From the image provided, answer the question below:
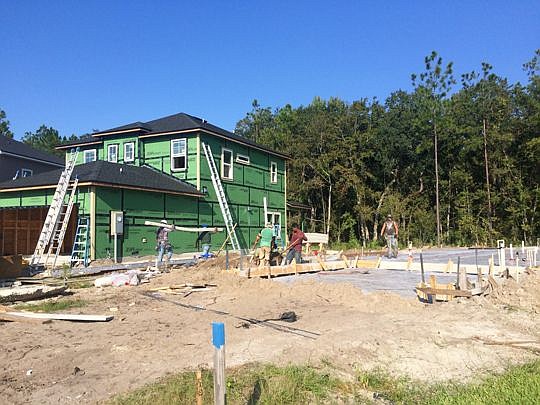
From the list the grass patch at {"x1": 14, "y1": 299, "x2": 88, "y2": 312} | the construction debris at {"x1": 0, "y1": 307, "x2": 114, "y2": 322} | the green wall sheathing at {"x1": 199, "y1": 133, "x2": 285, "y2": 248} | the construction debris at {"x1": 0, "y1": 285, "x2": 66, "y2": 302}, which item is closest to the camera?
the construction debris at {"x1": 0, "y1": 307, "x2": 114, "y2": 322}

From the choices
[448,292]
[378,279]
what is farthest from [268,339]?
[378,279]

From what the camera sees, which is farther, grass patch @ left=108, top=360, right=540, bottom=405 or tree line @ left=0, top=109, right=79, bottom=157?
tree line @ left=0, top=109, right=79, bottom=157

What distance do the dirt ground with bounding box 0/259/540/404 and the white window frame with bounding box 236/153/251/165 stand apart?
671 inches

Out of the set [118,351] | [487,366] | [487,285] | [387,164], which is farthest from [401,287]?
[387,164]

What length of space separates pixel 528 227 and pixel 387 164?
1157 centimetres

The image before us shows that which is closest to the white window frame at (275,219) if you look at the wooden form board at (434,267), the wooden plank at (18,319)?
the wooden form board at (434,267)

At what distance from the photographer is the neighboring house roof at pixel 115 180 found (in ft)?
62.7

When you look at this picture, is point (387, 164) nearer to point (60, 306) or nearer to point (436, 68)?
point (436, 68)

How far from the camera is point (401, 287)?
12125 millimetres

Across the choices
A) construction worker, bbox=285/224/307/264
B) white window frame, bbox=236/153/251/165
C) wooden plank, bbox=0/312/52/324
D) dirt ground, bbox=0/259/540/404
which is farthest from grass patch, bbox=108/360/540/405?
white window frame, bbox=236/153/251/165

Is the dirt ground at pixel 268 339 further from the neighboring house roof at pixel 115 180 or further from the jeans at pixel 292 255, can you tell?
the neighboring house roof at pixel 115 180

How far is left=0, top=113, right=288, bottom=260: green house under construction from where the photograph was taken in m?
19.4

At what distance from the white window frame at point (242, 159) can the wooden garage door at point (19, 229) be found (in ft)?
34.2

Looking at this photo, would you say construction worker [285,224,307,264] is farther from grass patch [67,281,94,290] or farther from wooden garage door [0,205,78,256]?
wooden garage door [0,205,78,256]
